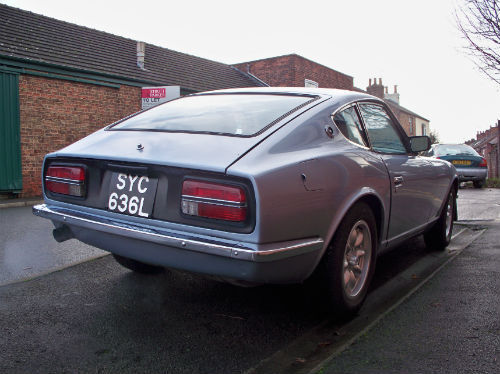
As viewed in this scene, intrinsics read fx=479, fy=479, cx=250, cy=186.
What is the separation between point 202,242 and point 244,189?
13.2 inches

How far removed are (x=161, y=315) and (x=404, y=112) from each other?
46326 millimetres

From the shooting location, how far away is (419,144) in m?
4.26

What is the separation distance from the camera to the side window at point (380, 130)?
3658mm

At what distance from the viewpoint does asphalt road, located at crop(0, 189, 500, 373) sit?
2.45 m

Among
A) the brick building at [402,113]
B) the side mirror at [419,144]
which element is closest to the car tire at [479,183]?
the side mirror at [419,144]

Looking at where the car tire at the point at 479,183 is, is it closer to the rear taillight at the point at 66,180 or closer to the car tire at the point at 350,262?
the car tire at the point at 350,262

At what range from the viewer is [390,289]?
12.5ft

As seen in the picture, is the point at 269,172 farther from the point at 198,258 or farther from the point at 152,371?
the point at 152,371

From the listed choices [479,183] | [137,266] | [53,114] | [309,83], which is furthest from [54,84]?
[309,83]

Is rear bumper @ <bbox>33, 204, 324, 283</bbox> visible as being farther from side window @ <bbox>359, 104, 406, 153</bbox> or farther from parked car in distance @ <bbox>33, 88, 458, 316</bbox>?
side window @ <bbox>359, 104, 406, 153</bbox>

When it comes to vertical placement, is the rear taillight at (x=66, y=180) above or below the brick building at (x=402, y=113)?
below

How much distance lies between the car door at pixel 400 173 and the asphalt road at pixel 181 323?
0.53m

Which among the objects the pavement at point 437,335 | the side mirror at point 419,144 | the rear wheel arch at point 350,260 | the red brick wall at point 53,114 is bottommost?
the pavement at point 437,335

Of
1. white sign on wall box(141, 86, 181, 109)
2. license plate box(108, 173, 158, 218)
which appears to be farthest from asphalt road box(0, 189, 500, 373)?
white sign on wall box(141, 86, 181, 109)
